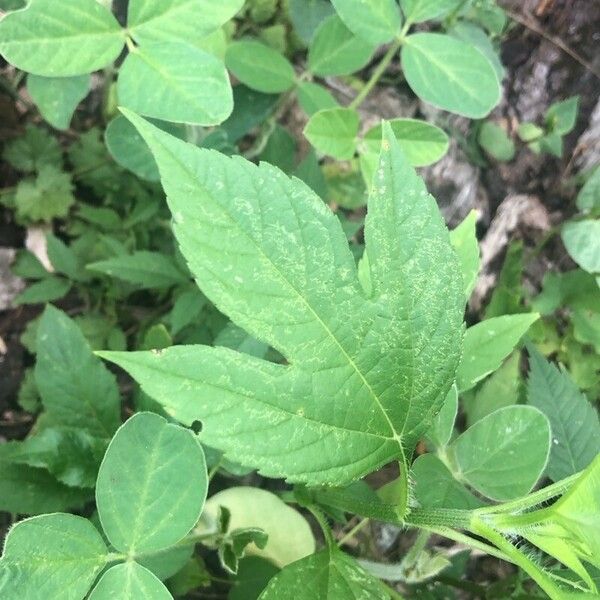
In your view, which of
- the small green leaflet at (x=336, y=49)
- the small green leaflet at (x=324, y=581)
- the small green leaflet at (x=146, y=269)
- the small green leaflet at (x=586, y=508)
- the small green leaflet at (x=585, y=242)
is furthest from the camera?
the small green leaflet at (x=585, y=242)

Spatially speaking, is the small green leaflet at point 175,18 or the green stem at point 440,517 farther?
the small green leaflet at point 175,18

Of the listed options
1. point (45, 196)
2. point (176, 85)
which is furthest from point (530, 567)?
point (45, 196)

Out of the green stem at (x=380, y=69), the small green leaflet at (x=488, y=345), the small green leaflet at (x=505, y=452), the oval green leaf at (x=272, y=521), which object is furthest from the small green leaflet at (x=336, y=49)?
the oval green leaf at (x=272, y=521)

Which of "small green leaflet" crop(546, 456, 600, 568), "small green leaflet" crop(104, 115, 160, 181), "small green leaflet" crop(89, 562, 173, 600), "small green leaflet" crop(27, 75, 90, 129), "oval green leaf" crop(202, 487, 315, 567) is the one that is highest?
"small green leaflet" crop(546, 456, 600, 568)

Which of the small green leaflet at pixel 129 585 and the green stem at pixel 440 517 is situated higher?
the green stem at pixel 440 517

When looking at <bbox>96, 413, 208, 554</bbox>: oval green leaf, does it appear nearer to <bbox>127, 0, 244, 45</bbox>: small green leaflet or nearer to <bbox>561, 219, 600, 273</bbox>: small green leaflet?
<bbox>127, 0, 244, 45</bbox>: small green leaflet

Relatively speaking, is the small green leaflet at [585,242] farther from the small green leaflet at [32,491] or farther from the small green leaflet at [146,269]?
the small green leaflet at [32,491]

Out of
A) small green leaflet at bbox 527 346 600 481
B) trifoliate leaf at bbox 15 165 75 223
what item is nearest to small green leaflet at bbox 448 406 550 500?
small green leaflet at bbox 527 346 600 481
